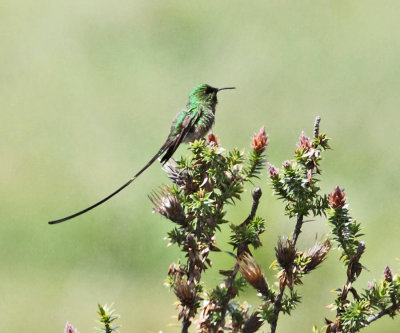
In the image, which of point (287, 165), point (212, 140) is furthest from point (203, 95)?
point (287, 165)

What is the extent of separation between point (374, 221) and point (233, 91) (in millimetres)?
981

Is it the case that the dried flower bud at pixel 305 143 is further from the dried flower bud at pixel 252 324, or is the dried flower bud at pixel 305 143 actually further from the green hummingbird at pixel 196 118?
the green hummingbird at pixel 196 118

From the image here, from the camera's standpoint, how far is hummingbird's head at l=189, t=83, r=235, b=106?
136 centimetres

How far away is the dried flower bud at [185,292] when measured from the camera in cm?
66

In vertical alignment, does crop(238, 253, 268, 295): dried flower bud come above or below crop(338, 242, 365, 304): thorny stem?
above

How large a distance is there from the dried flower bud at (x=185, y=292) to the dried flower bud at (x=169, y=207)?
7 centimetres

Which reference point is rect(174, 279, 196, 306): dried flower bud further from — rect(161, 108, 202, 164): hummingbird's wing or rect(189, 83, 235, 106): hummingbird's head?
rect(189, 83, 235, 106): hummingbird's head

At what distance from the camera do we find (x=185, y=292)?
66cm

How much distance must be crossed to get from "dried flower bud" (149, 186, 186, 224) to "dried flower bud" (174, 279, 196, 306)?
7 centimetres

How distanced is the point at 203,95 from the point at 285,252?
736 mm

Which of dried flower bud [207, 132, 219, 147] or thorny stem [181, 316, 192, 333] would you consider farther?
dried flower bud [207, 132, 219, 147]

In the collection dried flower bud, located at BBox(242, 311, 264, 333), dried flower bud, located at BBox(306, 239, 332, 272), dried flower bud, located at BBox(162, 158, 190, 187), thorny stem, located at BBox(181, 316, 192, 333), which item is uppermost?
dried flower bud, located at BBox(162, 158, 190, 187)

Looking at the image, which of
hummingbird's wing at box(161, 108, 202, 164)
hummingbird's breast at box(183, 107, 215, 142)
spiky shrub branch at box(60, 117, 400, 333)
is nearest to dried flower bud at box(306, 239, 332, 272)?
spiky shrub branch at box(60, 117, 400, 333)

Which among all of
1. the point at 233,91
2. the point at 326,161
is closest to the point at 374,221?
the point at 326,161
